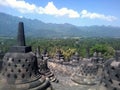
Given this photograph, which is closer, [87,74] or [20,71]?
[20,71]

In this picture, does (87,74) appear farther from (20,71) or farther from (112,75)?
(112,75)

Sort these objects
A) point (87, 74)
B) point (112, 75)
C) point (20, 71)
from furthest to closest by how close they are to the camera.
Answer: point (87, 74) → point (20, 71) → point (112, 75)

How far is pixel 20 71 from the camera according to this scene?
51.1 feet

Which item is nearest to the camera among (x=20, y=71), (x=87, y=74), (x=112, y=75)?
(x=112, y=75)

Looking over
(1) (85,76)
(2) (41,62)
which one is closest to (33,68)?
(1) (85,76)

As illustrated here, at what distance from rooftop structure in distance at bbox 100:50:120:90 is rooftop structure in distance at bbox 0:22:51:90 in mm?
5654

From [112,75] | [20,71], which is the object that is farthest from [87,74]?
[112,75]

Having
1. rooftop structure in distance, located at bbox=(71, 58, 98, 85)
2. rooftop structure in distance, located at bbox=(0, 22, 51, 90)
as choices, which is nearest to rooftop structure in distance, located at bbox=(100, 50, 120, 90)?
rooftop structure in distance, located at bbox=(0, 22, 51, 90)

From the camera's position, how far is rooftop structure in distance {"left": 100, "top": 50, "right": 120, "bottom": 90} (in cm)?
1117

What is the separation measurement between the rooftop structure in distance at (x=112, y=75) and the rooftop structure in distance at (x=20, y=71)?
565 centimetres

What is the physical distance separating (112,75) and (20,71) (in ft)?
23.4

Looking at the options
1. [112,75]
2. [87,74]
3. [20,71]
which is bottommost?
[87,74]

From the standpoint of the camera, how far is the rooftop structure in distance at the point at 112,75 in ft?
36.7

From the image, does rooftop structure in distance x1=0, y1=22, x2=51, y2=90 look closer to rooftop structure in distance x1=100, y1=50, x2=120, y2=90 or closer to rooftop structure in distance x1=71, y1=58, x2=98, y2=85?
rooftop structure in distance x1=100, y1=50, x2=120, y2=90
